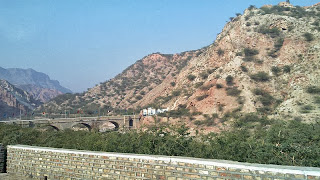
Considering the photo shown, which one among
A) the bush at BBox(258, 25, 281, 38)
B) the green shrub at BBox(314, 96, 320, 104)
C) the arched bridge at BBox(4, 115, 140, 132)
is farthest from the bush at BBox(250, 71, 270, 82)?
the arched bridge at BBox(4, 115, 140, 132)

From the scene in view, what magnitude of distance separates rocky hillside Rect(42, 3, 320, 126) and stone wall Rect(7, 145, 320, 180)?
2675 centimetres

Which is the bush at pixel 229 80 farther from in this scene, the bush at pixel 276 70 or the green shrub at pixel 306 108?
the green shrub at pixel 306 108

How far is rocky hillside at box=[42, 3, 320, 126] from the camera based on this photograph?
1347 inches

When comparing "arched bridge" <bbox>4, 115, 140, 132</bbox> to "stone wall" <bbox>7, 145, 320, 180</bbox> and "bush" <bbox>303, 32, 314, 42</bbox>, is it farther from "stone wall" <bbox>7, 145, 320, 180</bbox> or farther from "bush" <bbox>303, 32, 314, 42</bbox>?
"bush" <bbox>303, 32, 314, 42</bbox>

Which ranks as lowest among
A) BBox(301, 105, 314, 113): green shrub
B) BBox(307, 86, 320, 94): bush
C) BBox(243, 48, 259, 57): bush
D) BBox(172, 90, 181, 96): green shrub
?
BBox(301, 105, 314, 113): green shrub

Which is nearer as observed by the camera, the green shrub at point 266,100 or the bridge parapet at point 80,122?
the green shrub at point 266,100

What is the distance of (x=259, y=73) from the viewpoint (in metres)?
39.3

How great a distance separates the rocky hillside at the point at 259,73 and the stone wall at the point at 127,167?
26753 millimetres

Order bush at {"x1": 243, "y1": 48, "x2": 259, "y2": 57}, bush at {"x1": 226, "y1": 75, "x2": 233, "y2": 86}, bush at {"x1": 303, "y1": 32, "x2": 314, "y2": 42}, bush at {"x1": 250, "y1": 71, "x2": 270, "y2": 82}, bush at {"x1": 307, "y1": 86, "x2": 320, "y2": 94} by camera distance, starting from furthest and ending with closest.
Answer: bush at {"x1": 243, "y1": 48, "x2": 259, "y2": 57}
bush at {"x1": 303, "y1": 32, "x2": 314, "y2": 42}
bush at {"x1": 226, "y1": 75, "x2": 233, "y2": 86}
bush at {"x1": 250, "y1": 71, "x2": 270, "y2": 82}
bush at {"x1": 307, "y1": 86, "x2": 320, "y2": 94}

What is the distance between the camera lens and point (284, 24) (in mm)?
45531

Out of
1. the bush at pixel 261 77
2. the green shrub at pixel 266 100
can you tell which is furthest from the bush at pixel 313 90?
the bush at pixel 261 77

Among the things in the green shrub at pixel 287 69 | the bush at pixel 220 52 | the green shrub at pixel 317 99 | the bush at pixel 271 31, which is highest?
the bush at pixel 271 31

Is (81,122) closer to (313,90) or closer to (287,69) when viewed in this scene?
(287,69)

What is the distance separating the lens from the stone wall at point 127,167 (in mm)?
4590
